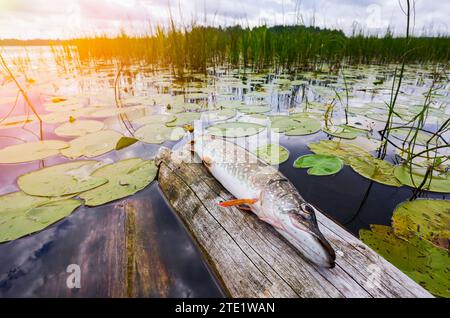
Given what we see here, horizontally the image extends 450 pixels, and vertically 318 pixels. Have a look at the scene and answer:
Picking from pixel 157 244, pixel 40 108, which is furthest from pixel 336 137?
pixel 40 108

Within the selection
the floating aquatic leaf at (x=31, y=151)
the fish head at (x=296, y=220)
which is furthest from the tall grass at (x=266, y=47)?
the fish head at (x=296, y=220)

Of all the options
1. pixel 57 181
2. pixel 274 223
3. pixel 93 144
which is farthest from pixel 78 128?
pixel 274 223

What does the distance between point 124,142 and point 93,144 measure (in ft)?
1.21

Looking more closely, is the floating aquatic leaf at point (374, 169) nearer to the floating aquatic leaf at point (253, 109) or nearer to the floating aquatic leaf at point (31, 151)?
the floating aquatic leaf at point (253, 109)

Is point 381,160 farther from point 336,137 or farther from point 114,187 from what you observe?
point 114,187

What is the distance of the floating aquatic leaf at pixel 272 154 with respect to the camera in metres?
2.42

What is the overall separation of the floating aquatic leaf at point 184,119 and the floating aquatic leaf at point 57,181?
1.48 metres

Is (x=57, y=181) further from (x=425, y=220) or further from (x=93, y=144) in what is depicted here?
(x=425, y=220)

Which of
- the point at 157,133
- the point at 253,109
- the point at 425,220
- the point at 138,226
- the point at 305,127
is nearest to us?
the point at 425,220

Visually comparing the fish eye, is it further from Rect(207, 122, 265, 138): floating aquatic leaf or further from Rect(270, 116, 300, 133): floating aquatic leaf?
Rect(270, 116, 300, 133): floating aquatic leaf

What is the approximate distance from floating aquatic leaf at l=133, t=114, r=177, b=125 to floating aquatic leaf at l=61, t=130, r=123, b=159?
20.7 inches

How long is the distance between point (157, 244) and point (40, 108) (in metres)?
4.37

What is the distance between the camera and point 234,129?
121 inches

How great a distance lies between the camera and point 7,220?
1.62 meters
